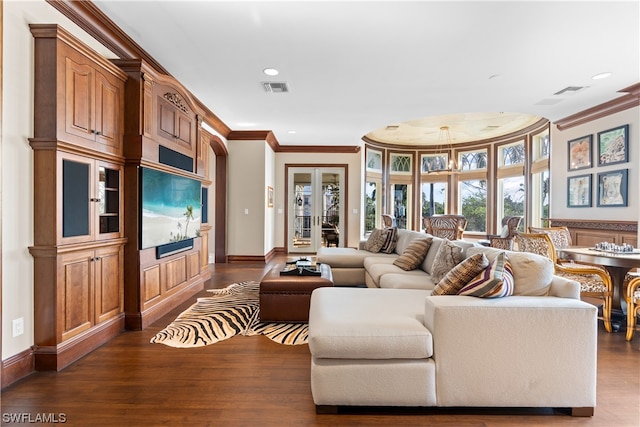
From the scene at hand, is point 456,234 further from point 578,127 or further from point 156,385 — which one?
point 156,385

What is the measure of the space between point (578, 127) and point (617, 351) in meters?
4.44

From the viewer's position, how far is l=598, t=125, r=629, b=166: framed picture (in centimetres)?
488

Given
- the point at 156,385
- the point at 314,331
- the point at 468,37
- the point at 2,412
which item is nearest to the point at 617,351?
the point at 314,331

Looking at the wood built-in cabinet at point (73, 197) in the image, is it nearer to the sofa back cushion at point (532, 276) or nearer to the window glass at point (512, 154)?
the sofa back cushion at point (532, 276)

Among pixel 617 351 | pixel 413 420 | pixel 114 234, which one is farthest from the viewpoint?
pixel 114 234

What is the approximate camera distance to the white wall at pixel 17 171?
2.18 metres

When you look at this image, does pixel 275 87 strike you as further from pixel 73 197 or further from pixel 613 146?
pixel 613 146

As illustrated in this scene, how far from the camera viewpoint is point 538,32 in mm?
3055

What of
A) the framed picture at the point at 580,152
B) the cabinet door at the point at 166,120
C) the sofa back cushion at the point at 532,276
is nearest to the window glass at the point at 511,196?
the framed picture at the point at 580,152

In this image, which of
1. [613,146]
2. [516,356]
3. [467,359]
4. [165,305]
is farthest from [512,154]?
[165,305]

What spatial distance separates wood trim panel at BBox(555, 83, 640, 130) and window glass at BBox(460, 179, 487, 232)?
3.60 meters

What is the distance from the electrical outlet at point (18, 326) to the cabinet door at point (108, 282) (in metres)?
0.55

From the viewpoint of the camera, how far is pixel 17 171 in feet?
7.41

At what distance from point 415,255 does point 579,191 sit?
3.88 meters
